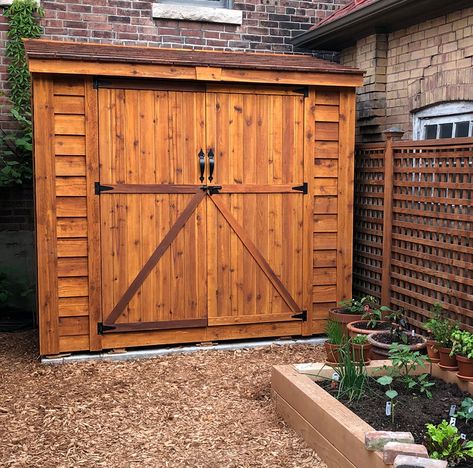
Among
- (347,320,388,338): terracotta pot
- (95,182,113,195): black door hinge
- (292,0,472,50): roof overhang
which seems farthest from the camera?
(292,0,472,50): roof overhang

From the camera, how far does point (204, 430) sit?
4391mm

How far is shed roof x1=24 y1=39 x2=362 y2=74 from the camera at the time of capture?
571 cm

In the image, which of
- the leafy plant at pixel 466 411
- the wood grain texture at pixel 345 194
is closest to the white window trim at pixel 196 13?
the wood grain texture at pixel 345 194

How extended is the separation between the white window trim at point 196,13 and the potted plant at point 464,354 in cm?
522

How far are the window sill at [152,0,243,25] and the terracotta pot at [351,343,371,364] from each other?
192 inches

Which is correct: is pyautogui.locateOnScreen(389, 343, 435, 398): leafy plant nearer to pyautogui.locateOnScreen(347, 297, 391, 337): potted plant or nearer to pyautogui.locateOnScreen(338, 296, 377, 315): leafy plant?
pyautogui.locateOnScreen(347, 297, 391, 337): potted plant

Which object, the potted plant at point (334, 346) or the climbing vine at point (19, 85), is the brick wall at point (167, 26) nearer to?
the climbing vine at point (19, 85)

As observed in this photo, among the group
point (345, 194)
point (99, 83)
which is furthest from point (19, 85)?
point (345, 194)

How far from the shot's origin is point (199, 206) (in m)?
6.21

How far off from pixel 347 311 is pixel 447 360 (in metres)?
1.97

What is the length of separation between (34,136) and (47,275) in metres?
1.25

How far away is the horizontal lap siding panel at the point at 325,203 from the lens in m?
6.53

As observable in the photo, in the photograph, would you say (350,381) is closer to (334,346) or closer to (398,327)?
(334,346)

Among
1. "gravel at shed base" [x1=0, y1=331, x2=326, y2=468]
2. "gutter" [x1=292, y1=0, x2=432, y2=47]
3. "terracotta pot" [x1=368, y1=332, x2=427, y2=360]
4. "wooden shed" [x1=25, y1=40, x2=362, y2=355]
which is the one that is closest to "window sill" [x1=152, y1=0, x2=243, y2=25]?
"gutter" [x1=292, y1=0, x2=432, y2=47]
